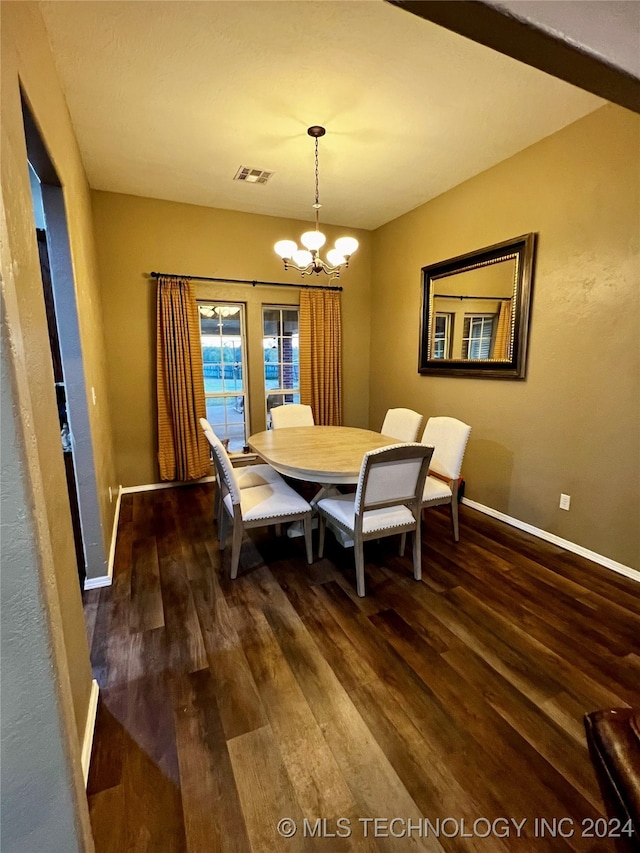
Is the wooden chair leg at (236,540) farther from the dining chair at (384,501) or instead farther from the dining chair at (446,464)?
the dining chair at (446,464)

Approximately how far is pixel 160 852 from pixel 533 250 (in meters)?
3.68

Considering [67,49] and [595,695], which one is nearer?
[595,695]

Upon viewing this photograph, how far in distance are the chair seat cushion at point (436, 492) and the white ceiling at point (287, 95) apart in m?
2.39

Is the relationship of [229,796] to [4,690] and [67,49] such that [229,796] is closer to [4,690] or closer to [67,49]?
[4,690]

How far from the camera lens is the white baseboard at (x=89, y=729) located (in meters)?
1.27

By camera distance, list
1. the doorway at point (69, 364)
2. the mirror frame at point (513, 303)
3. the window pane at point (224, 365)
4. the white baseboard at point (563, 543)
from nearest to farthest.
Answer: the doorway at point (69, 364) < the white baseboard at point (563, 543) < the mirror frame at point (513, 303) < the window pane at point (224, 365)

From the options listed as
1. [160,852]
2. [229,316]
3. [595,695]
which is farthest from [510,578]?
[229,316]

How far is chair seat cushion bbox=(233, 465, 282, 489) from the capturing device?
2.79m

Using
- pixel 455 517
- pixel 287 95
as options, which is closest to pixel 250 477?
pixel 455 517

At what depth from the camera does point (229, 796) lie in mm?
1229

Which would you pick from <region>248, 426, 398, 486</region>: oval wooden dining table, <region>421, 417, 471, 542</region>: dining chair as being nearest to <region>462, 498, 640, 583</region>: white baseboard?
<region>421, 417, 471, 542</region>: dining chair

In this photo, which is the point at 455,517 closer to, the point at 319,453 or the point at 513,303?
the point at 319,453

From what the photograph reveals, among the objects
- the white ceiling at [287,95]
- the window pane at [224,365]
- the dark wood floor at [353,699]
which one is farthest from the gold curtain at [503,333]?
the window pane at [224,365]

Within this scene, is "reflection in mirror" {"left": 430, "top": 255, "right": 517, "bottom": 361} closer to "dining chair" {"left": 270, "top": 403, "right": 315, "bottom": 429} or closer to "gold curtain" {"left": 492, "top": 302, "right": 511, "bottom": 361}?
"gold curtain" {"left": 492, "top": 302, "right": 511, "bottom": 361}
